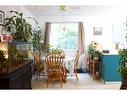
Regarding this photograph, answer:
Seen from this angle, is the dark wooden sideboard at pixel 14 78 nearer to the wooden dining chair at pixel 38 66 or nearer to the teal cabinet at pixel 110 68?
the wooden dining chair at pixel 38 66

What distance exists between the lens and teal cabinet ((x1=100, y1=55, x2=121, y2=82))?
4322 millimetres

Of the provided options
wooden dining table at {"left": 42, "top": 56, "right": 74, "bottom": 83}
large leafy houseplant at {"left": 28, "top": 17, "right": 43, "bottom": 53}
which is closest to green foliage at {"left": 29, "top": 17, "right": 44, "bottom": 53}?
large leafy houseplant at {"left": 28, "top": 17, "right": 43, "bottom": 53}

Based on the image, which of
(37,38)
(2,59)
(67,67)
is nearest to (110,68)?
(67,67)

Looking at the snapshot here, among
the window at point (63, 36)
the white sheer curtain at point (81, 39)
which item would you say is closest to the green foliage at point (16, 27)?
the window at point (63, 36)

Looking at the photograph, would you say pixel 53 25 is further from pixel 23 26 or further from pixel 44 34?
pixel 23 26

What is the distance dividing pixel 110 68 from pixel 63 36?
1240mm

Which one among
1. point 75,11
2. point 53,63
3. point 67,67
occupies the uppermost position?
point 75,11

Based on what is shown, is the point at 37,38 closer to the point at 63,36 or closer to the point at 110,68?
the point at 63,36

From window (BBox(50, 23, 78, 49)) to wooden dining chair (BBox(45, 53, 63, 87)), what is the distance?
550 millimetres

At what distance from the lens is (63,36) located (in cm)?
485

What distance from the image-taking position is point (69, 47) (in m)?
5.20

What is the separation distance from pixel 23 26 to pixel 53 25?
6.83 feet

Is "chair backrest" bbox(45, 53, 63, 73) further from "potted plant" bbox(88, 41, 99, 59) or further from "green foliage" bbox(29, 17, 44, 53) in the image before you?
"potted plant" bbox(88, 41, 99, 59)
